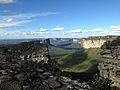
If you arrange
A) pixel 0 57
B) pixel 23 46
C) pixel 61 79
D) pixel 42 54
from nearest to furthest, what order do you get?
pixel 61 79 → pixel 0 57 → pixel 42 54 → pixel 23 46

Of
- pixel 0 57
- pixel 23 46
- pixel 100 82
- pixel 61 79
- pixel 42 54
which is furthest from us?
pixel 23 46

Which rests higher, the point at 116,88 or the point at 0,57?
the point at 0,57

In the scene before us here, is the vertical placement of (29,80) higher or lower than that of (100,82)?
higher

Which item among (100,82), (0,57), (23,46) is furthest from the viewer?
(23,46)

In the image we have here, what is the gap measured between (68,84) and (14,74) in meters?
3.75

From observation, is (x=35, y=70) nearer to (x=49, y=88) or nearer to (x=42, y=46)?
(x=49, y=88)

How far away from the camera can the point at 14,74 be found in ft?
59.6

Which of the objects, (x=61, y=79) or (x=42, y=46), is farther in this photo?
(x=42, y=46)

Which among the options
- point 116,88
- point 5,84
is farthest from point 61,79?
point 116,88

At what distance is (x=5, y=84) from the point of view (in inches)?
682

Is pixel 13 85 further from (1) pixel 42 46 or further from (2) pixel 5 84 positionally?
(1) pixel 42 46

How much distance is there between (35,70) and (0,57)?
14.8ft

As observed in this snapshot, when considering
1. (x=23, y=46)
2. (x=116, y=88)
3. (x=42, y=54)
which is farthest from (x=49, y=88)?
(x=23, y=46)

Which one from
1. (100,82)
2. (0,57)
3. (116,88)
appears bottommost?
(116,88)
